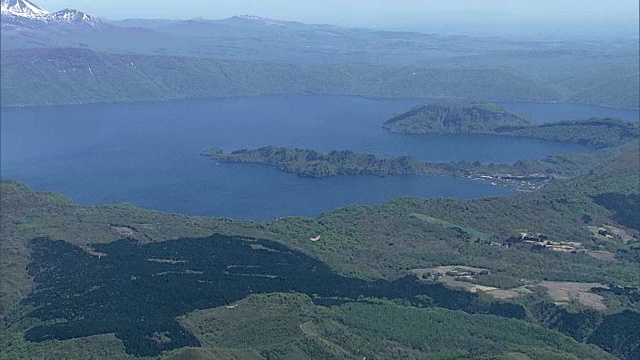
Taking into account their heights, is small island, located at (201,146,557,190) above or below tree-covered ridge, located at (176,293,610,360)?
below

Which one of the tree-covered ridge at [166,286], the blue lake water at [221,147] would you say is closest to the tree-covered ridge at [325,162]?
the blue lake water at [221,147]

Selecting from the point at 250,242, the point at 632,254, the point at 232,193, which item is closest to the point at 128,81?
the point at 232,193

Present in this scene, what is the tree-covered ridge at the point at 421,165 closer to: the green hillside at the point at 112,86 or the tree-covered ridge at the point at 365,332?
the tree-covered ridge at the point at 365,332

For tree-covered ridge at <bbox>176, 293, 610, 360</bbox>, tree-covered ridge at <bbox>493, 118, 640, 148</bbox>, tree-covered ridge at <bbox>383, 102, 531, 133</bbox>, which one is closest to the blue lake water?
tree-covered ridge at <bbox>493, 118, 640, 148</bbox>

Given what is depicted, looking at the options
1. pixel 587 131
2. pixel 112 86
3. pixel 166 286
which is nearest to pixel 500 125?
pixel 587 131

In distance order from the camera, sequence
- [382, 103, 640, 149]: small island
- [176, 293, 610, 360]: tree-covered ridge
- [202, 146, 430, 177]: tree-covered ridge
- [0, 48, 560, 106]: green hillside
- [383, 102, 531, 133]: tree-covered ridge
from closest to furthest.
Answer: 1. [176, 293, 610, 360]: tree-covered ridge
2. [202, 146, 430, 177]: tree-covered ridge
3. [382, 103, 640, 149]: small island
4. [383, 102, 531, 133]: tree-covered ridge
5. [0, 48, 560, 106]: green hillside

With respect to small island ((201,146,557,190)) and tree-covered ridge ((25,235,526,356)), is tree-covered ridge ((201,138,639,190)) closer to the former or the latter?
small island ((201,146,557,190))

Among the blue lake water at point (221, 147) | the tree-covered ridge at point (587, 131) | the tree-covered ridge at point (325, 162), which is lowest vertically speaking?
the blue lake water at point (221, 147)

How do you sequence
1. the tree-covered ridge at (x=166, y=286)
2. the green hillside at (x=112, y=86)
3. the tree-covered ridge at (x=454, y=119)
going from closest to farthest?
the tree-covered ridge at (x=166, y=286)
the tree-covered ridge at (x=454, y=119)
the green hillside at (x=112, y=86)
